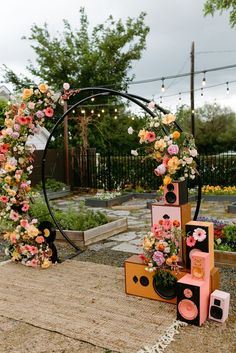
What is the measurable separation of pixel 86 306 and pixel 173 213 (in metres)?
1.36

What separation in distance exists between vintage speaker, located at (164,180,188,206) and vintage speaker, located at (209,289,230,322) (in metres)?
1.03

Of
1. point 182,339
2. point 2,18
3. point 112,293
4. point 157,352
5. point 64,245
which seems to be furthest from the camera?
point 2,18

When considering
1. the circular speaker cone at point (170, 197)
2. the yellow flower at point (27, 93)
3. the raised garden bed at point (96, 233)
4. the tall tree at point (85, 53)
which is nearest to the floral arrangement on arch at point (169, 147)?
the circular speaker cone at point (170, 197)

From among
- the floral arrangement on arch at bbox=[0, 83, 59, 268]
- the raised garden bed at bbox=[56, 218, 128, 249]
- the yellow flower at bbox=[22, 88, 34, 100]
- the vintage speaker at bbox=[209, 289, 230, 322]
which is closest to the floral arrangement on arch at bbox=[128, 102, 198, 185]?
the vintage speaker at bbox=[209, 289, 230, 322]

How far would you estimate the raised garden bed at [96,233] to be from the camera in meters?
6.32

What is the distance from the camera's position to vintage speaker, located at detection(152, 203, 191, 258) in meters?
4.05

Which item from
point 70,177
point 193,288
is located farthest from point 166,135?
point 70,177

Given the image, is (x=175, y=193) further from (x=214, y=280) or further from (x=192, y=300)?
(x=192, y=300)

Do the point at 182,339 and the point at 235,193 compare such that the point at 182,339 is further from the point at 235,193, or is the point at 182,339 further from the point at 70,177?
the point at 70,177

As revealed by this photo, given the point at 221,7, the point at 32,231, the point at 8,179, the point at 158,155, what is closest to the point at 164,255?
the point at 158,155

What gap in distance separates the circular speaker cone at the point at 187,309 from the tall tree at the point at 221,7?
1037 cm

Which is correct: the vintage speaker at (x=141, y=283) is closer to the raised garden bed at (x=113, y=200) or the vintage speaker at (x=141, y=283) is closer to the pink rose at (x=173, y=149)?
the pink rose at (x=173, y=149)

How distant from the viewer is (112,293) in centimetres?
426

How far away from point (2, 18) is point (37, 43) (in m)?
14.1
